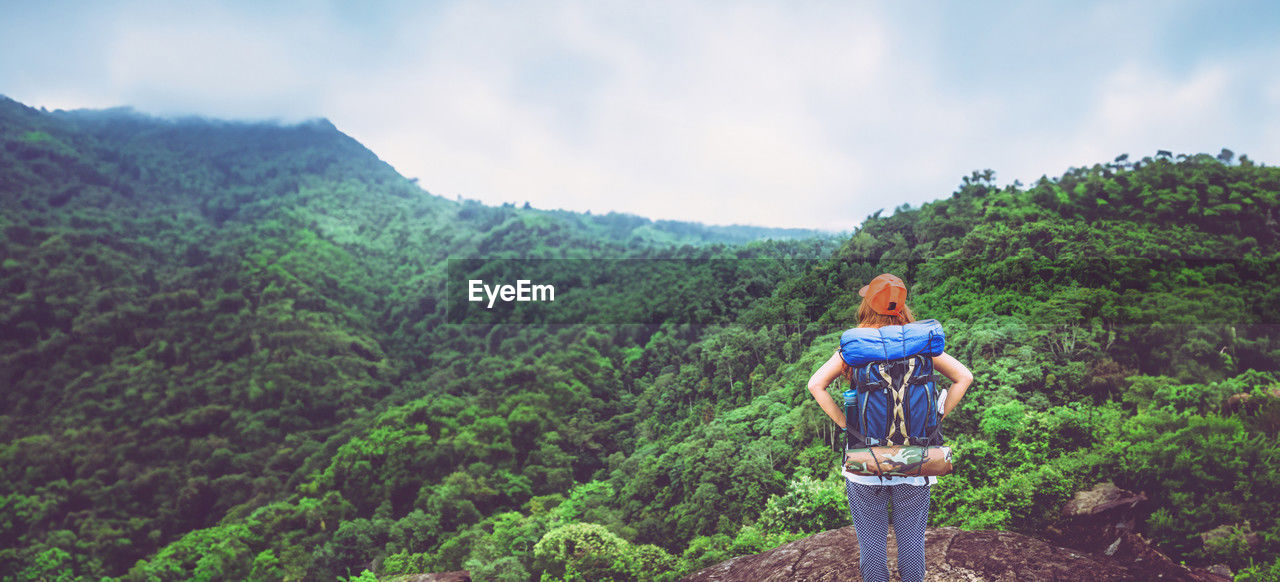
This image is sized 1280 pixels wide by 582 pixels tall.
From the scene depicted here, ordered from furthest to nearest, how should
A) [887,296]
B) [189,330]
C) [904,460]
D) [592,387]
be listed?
[189,330] → [592,387] → [887,296] → [904,460]

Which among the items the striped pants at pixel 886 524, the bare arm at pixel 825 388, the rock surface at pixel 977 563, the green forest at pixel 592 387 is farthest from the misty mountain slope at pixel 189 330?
the bare arm at pixel 825 388

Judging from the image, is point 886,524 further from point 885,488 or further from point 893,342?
point 893,342

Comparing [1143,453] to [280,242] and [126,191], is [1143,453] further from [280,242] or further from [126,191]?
[126,191]

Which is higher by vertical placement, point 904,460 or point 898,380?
point 898,380

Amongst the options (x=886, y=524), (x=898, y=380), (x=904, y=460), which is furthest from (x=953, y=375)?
(x=886, y=524)

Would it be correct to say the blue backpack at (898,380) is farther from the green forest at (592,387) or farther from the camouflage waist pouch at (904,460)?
the green forest at (592,387)

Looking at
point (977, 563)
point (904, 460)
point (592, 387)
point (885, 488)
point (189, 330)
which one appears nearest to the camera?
point (904, 460)

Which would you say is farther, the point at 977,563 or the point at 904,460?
the point at 977,563

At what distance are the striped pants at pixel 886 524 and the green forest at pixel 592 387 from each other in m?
4.14

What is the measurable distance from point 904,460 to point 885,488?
32cm

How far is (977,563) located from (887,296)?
10.3ft

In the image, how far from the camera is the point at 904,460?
3.10 m

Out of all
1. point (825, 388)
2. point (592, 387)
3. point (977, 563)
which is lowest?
point (592, 387)

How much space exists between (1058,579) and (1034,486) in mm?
2590
